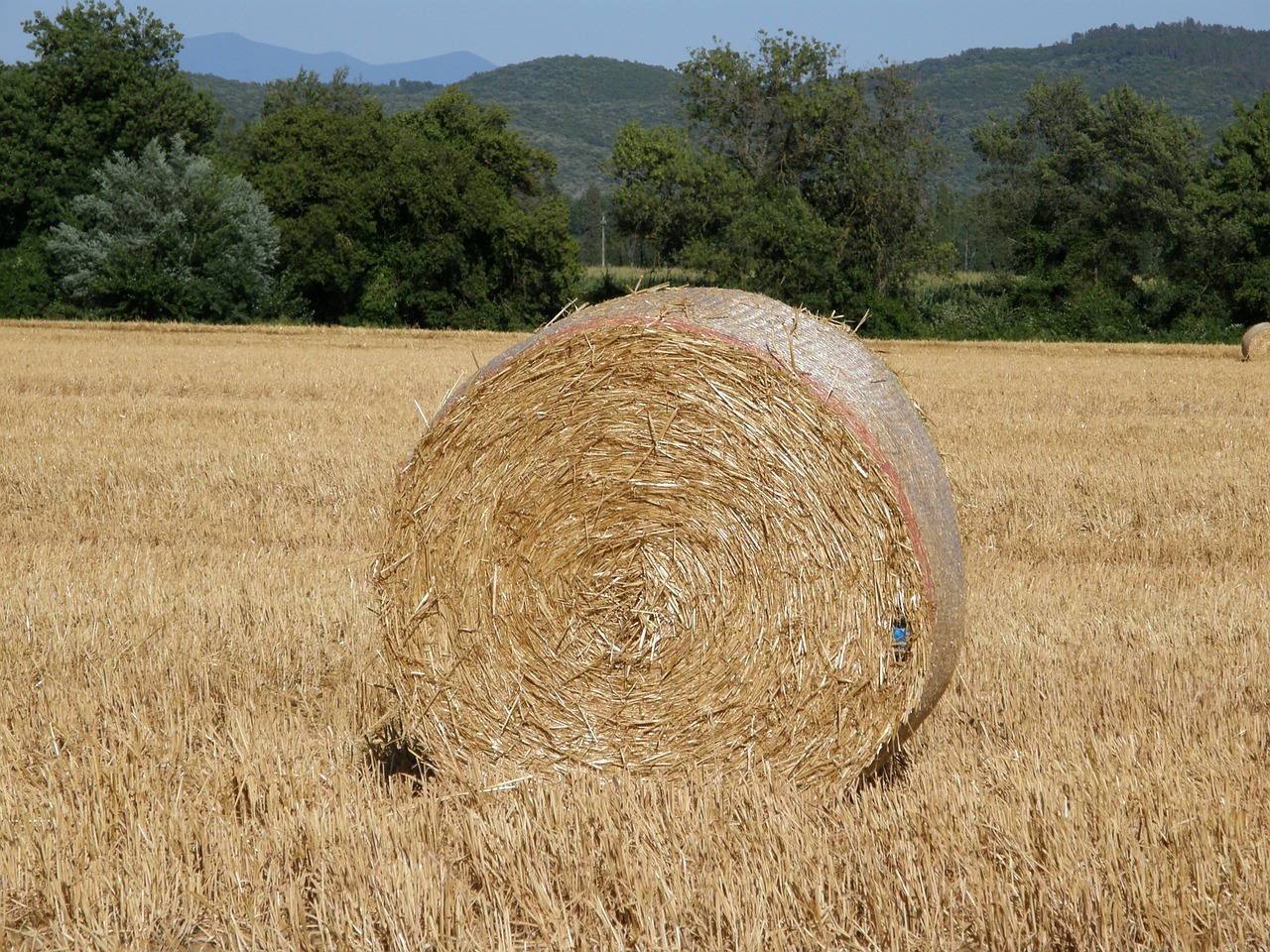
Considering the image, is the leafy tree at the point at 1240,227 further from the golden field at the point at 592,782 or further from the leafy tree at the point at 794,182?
the golden field at the point at 592,782

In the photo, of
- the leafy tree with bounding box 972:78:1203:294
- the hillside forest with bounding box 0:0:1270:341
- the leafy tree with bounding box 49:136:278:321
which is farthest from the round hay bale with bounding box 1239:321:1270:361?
the leafy tree with bounding box 49:136:278:321

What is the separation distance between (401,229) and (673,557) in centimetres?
3806

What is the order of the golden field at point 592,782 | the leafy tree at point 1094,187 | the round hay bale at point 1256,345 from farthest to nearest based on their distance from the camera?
the leafy tree at point 1094,187 < the round hay bale at point 1256,345 < the golden field at point 592,782

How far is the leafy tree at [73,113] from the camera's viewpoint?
131 feet

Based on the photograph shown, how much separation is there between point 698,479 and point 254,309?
1356 inches

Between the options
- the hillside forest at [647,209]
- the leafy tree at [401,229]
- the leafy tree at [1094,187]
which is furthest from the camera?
the leafy tree at [401,229]

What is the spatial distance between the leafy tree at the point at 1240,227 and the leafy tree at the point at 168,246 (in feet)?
91.3

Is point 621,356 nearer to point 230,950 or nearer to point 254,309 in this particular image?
point 230,950

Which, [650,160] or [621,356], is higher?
[650,160]

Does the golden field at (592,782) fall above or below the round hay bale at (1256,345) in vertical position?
below

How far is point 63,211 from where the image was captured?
38781 mm

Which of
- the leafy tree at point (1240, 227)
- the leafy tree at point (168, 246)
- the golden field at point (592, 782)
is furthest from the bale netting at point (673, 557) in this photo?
the leafy tree at point (1240, 227)

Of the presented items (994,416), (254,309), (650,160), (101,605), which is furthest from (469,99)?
(101,605)

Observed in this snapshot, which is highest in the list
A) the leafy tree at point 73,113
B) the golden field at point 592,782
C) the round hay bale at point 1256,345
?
the leafy tree at point 73,113
